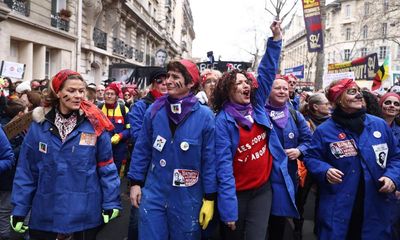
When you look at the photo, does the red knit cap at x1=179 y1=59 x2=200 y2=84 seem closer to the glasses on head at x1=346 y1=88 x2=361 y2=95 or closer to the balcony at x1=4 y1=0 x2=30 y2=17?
the glasses on head at x1=346 y1=88 x2=361 y2=95

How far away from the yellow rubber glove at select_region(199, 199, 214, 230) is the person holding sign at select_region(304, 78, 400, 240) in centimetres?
104

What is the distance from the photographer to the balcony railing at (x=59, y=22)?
19219mm

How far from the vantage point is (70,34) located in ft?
67.0

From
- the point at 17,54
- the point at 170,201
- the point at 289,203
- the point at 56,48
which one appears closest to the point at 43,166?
the point at 170,201

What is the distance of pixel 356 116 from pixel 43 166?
260 cm

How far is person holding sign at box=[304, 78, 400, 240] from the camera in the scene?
10.7 feet

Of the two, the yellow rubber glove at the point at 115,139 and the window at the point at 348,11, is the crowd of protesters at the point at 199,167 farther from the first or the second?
the window at the point at 348,11

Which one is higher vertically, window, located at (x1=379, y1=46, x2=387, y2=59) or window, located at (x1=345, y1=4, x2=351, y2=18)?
window, located at (x1=345, y1=4, x2=351, y2=18)

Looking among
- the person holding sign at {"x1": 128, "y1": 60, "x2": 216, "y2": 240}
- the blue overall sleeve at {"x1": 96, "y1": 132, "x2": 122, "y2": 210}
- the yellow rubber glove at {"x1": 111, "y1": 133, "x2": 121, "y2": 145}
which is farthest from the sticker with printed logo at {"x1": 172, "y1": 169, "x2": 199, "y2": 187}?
the yellow rubber glove at {"x1": 111, "y1": 133, "x2": 121, "y2": 145}

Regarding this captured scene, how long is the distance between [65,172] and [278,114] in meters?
2.14

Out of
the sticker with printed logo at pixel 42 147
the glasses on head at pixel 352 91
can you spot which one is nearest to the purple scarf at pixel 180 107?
the sticker with printed logo at pixel 42 147

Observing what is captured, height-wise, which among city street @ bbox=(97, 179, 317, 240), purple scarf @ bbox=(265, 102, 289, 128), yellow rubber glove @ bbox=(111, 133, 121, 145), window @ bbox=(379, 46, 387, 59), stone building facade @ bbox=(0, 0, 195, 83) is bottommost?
city street @ bbox=(97, 179, 317, 240)

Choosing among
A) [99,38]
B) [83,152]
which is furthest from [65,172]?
[99,38]

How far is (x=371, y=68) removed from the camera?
11852mm
